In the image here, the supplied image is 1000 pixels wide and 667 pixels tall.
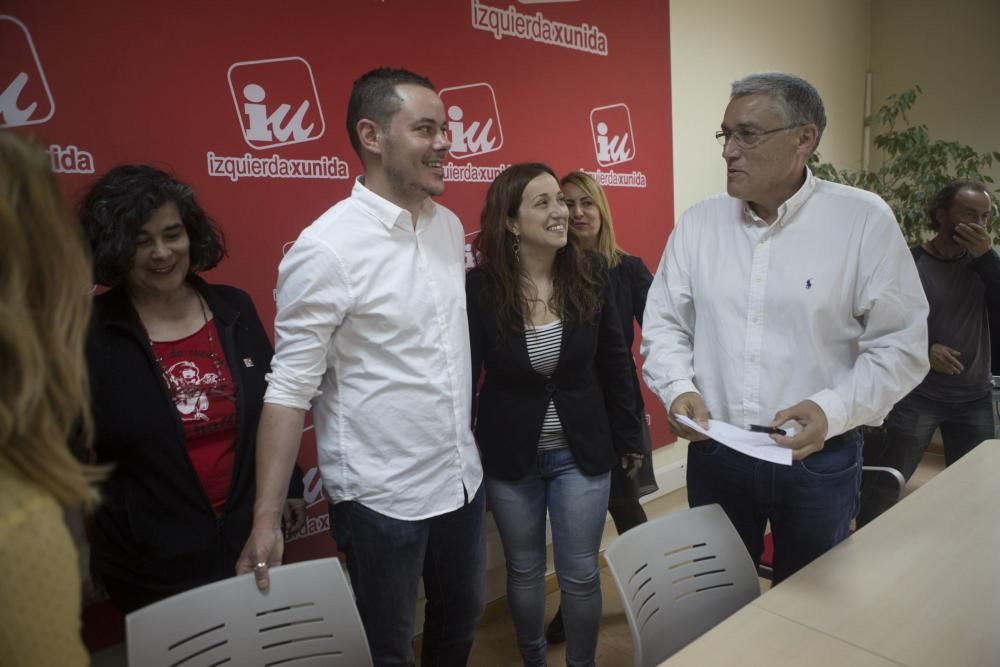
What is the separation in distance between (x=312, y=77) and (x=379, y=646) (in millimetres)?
1700

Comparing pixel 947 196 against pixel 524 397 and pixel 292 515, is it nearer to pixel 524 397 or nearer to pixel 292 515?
pixel 524 397

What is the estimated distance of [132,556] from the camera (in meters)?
1.44

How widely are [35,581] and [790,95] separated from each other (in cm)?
168

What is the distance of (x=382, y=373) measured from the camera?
1.53 m

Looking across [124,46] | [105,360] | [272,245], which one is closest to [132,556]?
[105,360]

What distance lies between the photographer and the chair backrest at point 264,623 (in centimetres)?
115

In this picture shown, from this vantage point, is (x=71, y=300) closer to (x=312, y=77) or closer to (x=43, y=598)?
(x=43, y=598)

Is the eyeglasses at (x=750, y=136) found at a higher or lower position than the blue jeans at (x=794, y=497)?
higher

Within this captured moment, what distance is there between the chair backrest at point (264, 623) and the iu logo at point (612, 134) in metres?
2.40

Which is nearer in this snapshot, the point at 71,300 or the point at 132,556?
the point at 71,300

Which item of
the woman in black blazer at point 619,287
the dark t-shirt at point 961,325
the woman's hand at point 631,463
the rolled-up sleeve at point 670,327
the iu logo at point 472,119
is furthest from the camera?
the dark t-shirt at point 961,325

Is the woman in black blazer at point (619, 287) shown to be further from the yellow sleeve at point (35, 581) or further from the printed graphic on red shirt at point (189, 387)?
the yellow sleeve at point (35, 581)

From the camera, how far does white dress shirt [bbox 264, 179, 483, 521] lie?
4.77ft

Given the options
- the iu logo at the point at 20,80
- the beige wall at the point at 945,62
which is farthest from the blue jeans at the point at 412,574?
the beige wall at the point at 945,62
